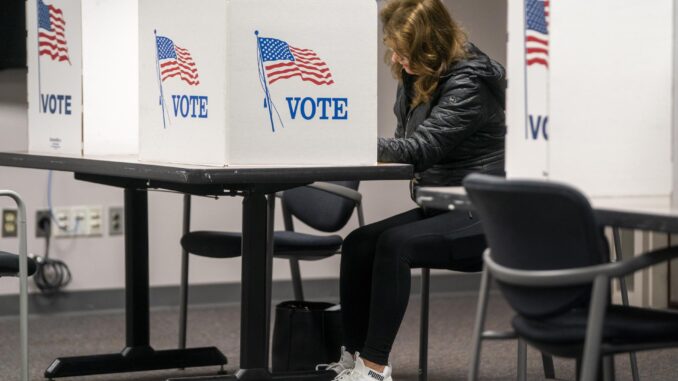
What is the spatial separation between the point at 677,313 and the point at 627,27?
21.5 inches

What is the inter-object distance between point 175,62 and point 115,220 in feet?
6.85

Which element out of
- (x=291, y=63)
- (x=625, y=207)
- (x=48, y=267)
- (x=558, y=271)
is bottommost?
(x=48, y=267)

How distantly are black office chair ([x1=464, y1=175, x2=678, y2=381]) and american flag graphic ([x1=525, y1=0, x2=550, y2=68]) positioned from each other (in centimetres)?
36

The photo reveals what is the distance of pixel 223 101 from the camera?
2.45 m

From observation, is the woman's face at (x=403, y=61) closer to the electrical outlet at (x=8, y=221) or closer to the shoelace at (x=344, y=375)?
the shoelace at (x=344, y=375)

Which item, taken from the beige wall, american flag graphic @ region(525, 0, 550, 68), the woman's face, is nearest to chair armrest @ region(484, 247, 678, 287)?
american flag graphic @ region(525, 0, 550, 68)

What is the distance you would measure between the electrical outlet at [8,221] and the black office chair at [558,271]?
2.81 metres

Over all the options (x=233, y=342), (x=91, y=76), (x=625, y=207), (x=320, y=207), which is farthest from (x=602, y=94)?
(x=233, y=342)

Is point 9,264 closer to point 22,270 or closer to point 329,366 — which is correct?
point 22,270

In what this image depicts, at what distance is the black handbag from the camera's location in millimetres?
3100

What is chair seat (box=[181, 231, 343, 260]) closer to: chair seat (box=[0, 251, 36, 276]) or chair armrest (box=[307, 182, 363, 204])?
chair armrest (box=[307, 182, 363, 204])

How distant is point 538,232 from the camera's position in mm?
1883

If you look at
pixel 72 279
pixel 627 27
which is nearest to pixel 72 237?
pixel 72 279

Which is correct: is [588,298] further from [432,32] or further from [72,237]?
[72,237]
